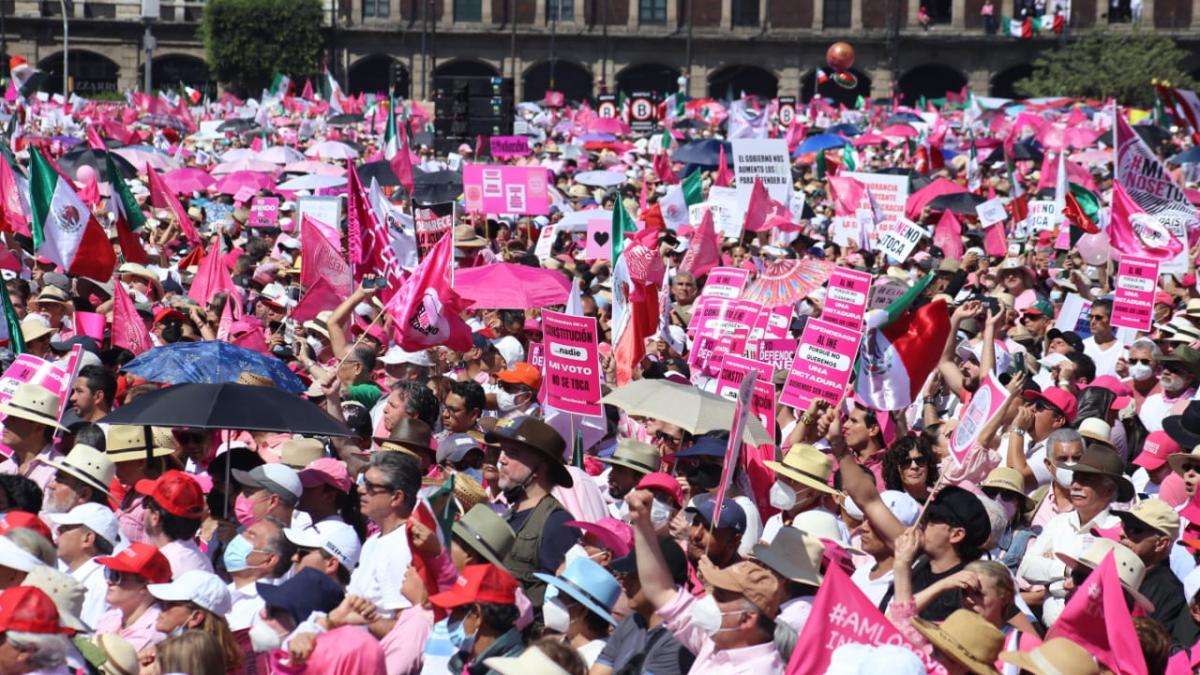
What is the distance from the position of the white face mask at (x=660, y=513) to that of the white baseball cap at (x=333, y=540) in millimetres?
902

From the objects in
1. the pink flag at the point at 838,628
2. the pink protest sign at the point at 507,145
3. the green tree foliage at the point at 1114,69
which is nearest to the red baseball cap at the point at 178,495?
the pink flag at the point at 838,628

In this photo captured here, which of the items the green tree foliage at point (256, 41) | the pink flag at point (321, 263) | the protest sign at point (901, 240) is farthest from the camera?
the green tree foliage at point (256, 41)

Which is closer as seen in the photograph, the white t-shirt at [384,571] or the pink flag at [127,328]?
the white t-shirt at [384,571]

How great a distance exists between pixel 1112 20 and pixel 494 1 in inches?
766

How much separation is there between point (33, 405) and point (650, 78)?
5782 centimetres

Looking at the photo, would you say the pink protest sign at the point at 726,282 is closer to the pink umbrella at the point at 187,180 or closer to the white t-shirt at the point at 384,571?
the white t-shirt at the point at 384,571

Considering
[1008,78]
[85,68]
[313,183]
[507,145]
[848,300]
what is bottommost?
[85,68]

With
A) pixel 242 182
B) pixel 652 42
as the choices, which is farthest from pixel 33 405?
pixel 652 42

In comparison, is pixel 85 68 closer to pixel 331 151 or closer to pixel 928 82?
pixel 928 82

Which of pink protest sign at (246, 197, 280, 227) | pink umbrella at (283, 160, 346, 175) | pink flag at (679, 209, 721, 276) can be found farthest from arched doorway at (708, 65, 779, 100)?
pink flag at (679, 209, 721, 276)

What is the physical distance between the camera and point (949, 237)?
55.9ft

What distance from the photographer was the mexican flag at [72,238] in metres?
12.4

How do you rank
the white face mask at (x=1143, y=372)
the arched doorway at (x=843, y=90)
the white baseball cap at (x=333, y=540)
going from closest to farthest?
the white baseball cap at (x=333, y=540) < the white face mask at (x=1143, y=372) < the arched doorway at (x=843, y=90)

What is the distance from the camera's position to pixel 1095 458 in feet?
22.5
